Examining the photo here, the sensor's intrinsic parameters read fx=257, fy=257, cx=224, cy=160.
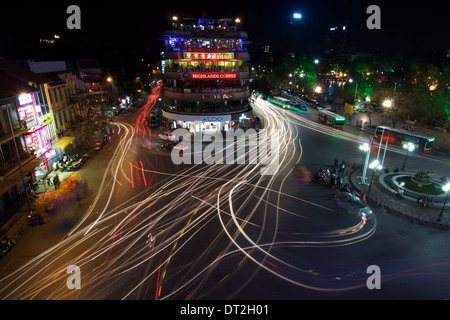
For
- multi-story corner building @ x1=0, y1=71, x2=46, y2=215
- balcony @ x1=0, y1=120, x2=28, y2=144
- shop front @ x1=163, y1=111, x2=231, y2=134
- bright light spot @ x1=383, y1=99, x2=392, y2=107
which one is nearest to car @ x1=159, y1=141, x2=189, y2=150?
shop front @ x1=163, y1=111, x2=231, y2=134

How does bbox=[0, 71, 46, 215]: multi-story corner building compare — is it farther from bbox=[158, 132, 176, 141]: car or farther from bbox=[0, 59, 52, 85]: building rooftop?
bbox=[158, 132, 176, 141]: car

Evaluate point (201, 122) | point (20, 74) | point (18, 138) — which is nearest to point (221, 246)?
point (18, 138)

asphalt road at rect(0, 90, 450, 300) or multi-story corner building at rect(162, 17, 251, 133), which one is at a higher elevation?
multi-story corner building at rect(162, 17, 251, 133)

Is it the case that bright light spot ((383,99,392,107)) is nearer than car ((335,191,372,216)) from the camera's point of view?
No

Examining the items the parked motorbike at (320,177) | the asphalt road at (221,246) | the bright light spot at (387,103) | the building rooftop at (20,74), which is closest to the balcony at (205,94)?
the building rooftop at (20,74)

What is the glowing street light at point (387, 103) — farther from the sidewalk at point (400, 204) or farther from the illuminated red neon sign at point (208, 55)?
the illuminated red neon sign at point (208, 55)

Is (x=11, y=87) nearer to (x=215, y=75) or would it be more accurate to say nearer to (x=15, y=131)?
(x=15, y=131)
